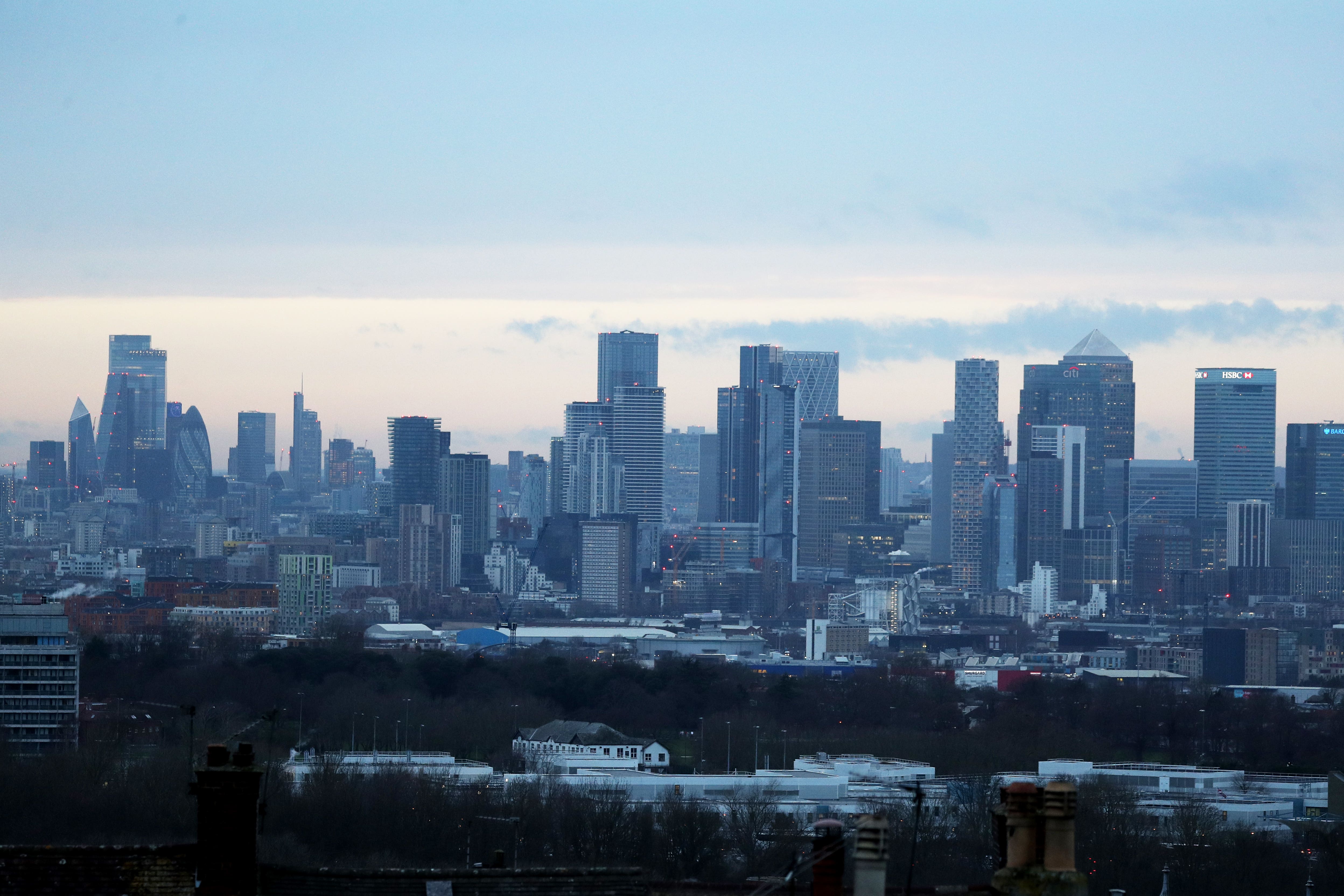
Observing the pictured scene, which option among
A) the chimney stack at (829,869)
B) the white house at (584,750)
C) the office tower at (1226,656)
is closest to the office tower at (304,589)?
the office tower at (1226,656)

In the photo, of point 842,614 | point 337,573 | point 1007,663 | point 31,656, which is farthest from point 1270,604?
point 31,656

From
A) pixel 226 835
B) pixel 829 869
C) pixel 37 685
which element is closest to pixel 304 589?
pixel 37 685

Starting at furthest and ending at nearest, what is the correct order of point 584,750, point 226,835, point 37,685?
point 584,750, point 37,685, point 226,835

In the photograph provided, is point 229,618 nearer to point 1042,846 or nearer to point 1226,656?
point 1226,656

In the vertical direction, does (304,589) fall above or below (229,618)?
above

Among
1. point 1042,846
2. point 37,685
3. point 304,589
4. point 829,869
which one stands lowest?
point 304,589

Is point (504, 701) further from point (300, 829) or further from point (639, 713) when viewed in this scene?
point (300, 829)

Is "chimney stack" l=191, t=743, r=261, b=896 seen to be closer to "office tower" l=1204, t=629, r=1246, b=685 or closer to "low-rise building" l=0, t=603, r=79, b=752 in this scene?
"low-rise building" l=0, t=603, r=79, b=752
